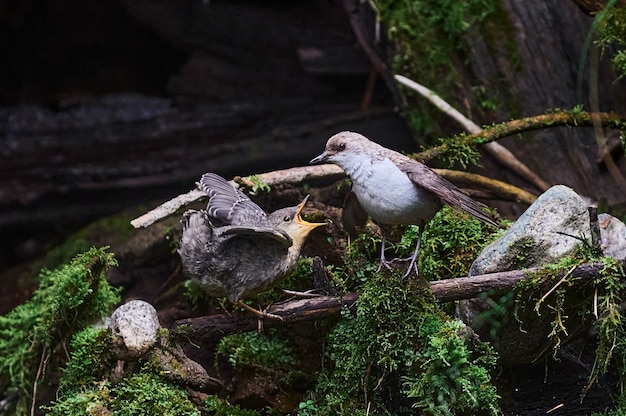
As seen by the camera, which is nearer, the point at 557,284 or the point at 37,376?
the point at 557,284

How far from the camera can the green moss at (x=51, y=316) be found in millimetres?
3834

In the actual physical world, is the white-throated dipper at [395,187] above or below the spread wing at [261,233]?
above

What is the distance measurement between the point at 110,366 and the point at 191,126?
3.11 metres

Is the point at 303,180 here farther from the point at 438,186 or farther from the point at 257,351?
the point at 438,186

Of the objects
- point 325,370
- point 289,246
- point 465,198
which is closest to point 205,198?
point 289,246

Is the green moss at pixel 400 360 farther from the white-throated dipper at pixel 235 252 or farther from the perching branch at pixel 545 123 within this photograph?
the perching branch at pixel 545 123

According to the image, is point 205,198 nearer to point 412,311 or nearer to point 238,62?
point 412,311

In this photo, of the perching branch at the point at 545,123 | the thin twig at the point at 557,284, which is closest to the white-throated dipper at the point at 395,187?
the thin twig at the point at 557,284

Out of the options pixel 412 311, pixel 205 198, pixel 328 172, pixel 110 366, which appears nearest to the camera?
pixel 412 311

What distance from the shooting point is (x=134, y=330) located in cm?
348

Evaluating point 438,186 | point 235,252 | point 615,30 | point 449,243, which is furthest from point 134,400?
point 615,30

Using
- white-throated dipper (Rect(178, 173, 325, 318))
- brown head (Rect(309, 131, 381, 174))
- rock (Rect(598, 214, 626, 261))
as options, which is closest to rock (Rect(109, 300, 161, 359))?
white-throated dipper (Rect(178, 173, 325, 318))

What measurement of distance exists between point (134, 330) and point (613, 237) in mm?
2416

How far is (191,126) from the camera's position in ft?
20.8
